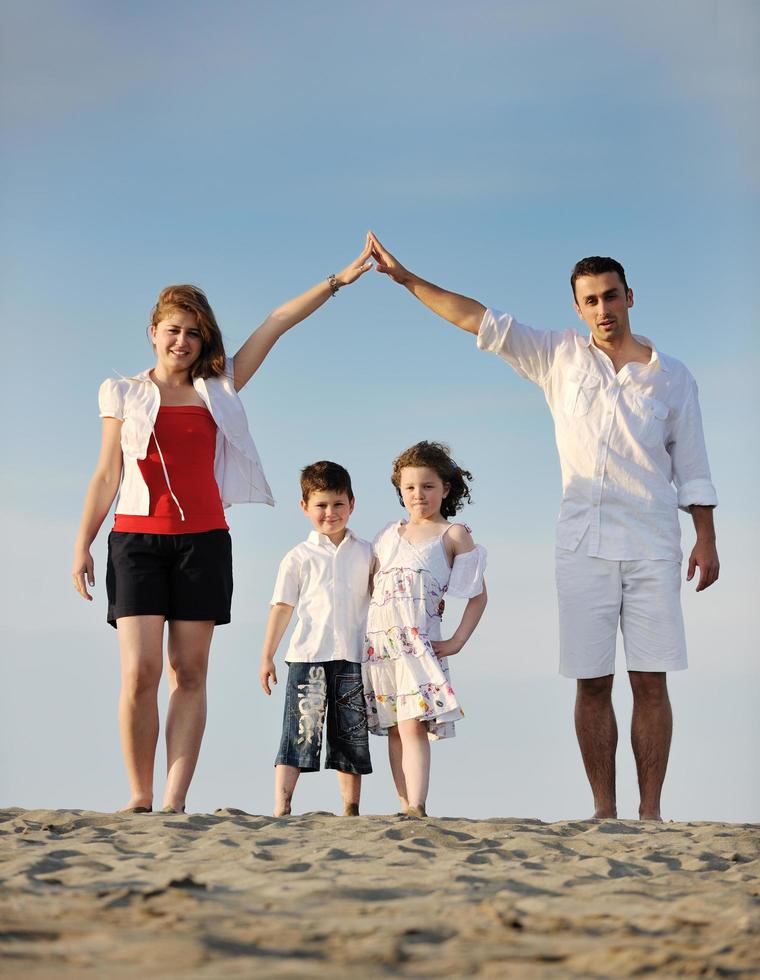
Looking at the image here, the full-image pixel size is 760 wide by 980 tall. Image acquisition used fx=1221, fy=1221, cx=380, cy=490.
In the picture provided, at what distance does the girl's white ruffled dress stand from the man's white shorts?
0.46 m

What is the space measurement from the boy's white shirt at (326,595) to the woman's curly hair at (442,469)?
1.26ft

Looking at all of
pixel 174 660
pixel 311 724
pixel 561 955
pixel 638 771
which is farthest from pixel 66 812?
pixel 561 955

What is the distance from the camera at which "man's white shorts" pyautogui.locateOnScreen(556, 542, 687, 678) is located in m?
5.39

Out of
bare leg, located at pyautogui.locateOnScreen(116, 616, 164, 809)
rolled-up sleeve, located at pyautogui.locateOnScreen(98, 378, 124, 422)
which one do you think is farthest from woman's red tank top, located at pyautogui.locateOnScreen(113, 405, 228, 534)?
bare leg, located at pyautogui.locateOnScreen(116, 616, 164, 809)

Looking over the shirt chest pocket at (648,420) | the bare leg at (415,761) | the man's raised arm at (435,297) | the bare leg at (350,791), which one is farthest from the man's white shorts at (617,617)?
the man's raised arm at (435,297)

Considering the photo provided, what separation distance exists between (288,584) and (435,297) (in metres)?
1.52

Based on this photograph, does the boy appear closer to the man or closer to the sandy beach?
the sandy beach

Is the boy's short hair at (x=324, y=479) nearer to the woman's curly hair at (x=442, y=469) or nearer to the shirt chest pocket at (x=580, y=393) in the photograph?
the woman's curly hair at (x=442, y=469)

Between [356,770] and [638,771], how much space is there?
126 cm

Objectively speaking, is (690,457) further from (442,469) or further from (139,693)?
(139,693)

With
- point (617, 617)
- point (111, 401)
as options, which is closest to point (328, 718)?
point (617, 617)

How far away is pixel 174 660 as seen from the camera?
5.18m

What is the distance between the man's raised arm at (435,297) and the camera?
18.9ft

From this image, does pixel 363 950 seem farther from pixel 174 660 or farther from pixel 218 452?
pixel 218 452
